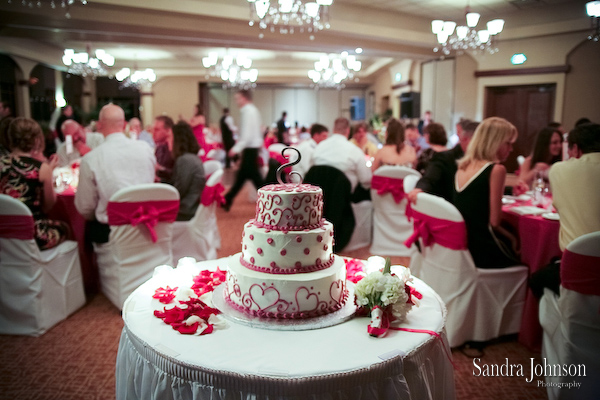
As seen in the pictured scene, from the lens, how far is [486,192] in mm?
2865

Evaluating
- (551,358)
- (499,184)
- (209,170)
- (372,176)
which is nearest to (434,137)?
(372,176)

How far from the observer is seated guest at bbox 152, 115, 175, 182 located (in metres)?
4.62

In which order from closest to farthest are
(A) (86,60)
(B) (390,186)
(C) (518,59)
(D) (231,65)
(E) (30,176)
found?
(E) (30,176) < (B) (390,186) < (A) (86,60) < (C) (518,59) < (D) (231,65)

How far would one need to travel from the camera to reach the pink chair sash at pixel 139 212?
128 inches

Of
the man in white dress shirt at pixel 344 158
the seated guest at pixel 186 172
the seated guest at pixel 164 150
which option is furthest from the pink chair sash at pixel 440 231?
the seated guest at pixel 164 150

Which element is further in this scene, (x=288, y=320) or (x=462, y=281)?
(x=462, y=281)

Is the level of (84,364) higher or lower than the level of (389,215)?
lower

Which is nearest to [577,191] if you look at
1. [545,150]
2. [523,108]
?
[545,150]

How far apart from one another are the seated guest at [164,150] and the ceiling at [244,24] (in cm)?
307

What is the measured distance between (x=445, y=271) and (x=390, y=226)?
87.1 inches

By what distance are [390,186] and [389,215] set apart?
375 mm

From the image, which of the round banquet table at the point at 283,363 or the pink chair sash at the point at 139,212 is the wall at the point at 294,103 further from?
the round banquet table at the point at 283,363

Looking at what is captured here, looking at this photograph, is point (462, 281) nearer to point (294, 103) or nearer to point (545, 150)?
point (545, 150)

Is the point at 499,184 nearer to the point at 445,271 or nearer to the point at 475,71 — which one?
the point at 445,271
